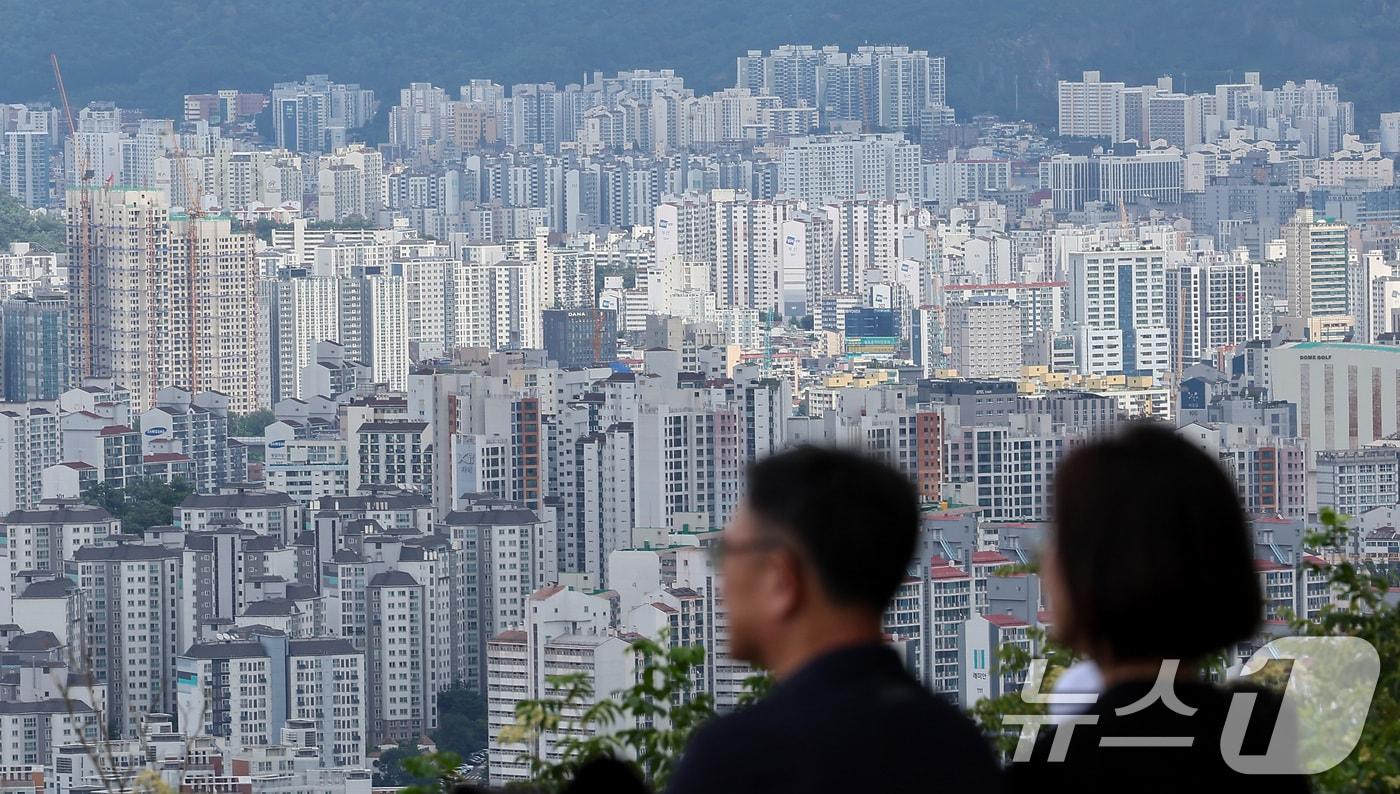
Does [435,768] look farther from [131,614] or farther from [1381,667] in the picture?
[131,614]

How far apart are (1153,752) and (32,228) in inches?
844

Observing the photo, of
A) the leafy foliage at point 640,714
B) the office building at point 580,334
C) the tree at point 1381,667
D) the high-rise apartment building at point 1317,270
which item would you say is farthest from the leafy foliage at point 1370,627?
the high-rise apartment building at point 1317,270

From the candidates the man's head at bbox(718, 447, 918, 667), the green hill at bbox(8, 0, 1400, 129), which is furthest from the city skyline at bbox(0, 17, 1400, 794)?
the green hill at bbox(8, 0, 1400, 129)

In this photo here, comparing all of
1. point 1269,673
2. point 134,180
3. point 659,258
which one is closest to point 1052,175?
point 659,258

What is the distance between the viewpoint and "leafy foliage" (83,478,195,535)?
11398 millimetres

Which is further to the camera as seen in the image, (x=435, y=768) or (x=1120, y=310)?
(x=1120, y=310)

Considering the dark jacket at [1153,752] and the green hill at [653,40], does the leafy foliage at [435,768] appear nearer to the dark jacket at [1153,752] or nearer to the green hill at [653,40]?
the dark jacket at [1153,752]

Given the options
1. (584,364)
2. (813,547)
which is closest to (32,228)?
(584,364)

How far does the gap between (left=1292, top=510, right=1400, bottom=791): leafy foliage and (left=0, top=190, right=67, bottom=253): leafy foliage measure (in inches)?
757

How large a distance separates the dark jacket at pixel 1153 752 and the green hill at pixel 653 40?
2529cm

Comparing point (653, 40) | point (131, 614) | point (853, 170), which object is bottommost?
point (131, 614)

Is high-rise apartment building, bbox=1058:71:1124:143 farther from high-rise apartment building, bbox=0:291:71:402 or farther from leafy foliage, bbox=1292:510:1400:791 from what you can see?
leafy foliage, bbox=1292:510:1400:791

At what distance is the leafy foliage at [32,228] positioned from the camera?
20.4 metres

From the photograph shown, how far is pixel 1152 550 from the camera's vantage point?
492mm
